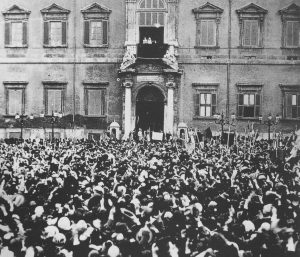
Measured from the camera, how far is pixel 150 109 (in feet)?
98.2

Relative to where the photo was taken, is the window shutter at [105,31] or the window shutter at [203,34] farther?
the window shutter at [105,31]

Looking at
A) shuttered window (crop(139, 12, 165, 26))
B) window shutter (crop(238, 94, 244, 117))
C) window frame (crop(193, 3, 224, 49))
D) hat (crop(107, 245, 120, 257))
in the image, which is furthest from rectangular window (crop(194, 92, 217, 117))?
hat (crop(107, 245, 120, 257))

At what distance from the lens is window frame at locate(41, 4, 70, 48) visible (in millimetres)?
30625

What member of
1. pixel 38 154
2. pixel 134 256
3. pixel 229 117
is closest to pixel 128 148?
pixel 38 154

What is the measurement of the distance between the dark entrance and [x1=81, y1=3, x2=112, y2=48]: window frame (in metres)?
3.55

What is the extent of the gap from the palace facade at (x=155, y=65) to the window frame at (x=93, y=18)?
6cm

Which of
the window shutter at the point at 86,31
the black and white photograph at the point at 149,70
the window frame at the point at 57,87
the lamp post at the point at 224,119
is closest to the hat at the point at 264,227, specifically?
the black and white photograph at the point at 149,70

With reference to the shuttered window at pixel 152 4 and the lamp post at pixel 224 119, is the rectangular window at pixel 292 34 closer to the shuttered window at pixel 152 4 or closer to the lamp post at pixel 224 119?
the lamp post at pixel 224 119

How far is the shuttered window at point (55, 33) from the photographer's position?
30656mm

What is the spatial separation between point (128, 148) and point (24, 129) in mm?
11933

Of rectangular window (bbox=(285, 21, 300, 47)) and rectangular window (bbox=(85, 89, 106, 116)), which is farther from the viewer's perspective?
rectangular window (bbox=(85, 89, 106, 116))

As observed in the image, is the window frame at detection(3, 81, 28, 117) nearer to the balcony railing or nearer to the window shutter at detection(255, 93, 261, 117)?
the balcony railing

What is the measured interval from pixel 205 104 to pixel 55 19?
9.76 metres

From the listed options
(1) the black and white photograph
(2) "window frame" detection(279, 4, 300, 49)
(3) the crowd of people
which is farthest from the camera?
(2) "window frame" detection(279, 4, 300, 49)
